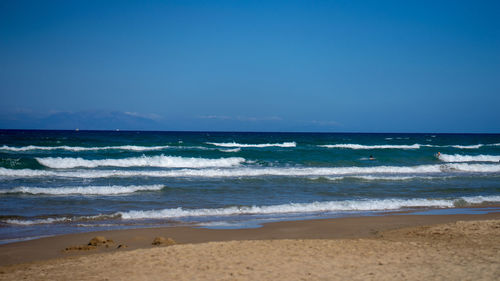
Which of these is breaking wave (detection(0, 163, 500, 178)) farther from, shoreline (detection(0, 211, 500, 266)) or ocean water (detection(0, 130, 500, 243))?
shoreline (detection(0, 211, 500, 266))

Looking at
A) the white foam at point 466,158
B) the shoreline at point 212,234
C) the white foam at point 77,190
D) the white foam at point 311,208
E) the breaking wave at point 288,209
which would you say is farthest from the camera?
the white foam at point 466,158

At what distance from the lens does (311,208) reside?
42.4 feet

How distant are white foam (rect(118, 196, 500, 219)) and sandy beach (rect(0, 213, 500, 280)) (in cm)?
189

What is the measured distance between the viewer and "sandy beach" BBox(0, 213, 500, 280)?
6.07 m

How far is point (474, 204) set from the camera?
14227 millimetres

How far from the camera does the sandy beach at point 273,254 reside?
607 cm

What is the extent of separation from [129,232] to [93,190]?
22.0ft

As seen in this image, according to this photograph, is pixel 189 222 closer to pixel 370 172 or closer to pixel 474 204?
pixel 474 204

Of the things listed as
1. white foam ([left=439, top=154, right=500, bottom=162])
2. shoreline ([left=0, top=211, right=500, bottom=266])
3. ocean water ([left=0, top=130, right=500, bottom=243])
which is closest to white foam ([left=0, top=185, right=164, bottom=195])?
ocean water ([left=0, top=130, right=500, bottom=243])

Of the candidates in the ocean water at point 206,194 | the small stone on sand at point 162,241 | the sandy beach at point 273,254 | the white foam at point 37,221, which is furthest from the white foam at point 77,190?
the small stone on sand at point 162,241

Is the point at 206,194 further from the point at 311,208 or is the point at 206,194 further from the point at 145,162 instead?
the point at 145,162

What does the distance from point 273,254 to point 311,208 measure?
5.91 metres

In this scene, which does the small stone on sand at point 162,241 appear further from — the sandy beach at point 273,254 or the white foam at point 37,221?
the white foam at point 37,221

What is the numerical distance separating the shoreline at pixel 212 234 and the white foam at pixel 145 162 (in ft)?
56.2
